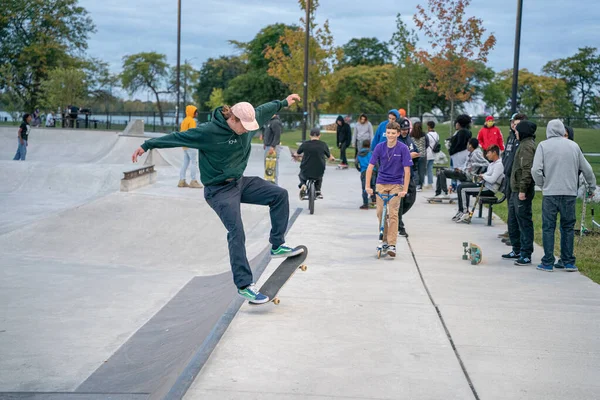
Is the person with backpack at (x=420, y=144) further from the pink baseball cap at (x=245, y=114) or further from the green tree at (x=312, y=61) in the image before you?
the green tree at (x=312, y=61)

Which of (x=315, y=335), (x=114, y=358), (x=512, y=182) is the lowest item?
(x=114, y=358)

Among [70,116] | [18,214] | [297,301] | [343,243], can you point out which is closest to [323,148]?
[343,243]

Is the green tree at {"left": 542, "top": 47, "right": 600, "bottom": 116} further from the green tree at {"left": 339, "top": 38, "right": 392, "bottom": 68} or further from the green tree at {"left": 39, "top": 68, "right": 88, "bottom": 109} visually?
the green tree at {"left": 39, "top": 68, "right": 88, "bottom": 109}

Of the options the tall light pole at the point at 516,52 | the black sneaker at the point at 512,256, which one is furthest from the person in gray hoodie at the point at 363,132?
the black sneaker at the point at 512,256

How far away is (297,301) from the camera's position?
6973 millimetres

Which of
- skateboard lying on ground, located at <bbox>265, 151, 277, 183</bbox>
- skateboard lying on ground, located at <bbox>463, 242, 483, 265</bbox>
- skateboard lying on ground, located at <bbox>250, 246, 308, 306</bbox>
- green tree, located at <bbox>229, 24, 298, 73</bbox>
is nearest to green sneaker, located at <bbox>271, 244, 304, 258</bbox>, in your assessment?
skateboard lying on ground, located at <bbox>250, 246, 308, 306</bbox>

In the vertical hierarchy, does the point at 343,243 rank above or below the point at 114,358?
above

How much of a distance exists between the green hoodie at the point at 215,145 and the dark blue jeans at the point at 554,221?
4.28 metres

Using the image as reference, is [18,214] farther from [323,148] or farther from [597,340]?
[597,340]

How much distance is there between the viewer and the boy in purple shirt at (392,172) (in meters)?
8.99

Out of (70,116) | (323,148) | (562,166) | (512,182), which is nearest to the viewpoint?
(562,166)

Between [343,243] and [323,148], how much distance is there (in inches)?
113

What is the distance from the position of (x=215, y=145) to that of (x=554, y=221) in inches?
190

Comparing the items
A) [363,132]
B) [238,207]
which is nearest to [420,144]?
[363,132]
